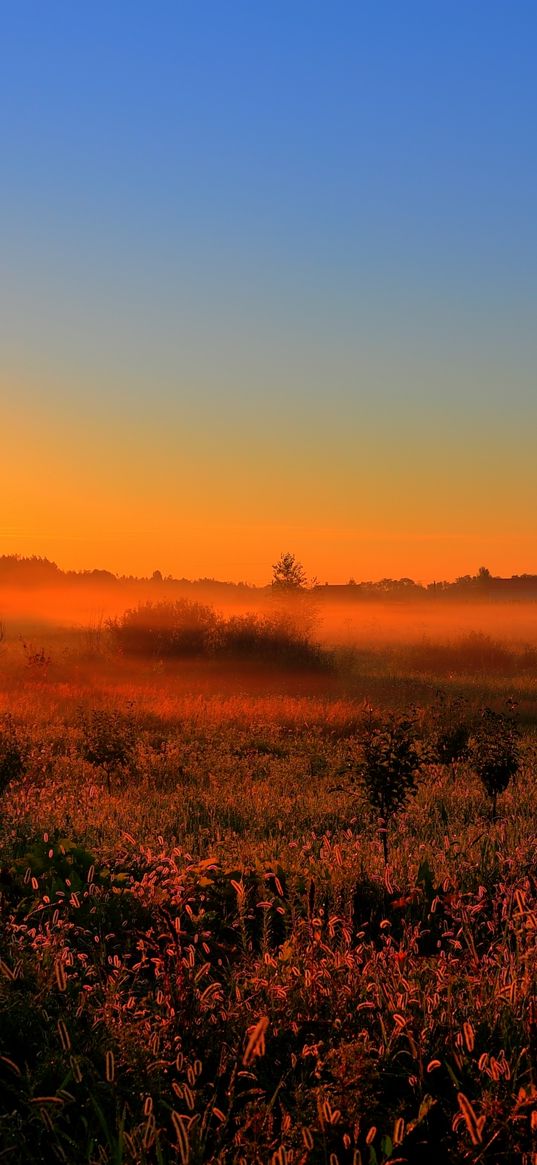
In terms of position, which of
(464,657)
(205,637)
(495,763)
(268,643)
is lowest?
(464,657)

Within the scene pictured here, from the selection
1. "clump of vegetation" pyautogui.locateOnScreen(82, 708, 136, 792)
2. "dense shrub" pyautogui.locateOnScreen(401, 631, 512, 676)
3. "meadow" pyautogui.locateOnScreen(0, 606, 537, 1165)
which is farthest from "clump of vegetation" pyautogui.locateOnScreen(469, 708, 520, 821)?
"dense shrub" pyautogui.locateOnScreen(401, 631, 512, 676)

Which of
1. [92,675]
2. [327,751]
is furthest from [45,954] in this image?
[92,675]

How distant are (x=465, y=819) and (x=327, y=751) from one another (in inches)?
219

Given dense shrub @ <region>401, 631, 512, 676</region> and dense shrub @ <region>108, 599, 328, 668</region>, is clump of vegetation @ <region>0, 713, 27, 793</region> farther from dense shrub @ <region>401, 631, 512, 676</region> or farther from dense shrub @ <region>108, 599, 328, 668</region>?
dense shrub @ <region>401, 631, 512, 676</region>

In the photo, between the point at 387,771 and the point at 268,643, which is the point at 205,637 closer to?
the point at 268,643

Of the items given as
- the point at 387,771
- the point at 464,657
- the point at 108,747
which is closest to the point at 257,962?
the point at 387,771

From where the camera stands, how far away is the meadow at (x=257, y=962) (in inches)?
126

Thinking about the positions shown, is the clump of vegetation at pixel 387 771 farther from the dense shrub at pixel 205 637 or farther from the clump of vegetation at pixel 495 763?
the dense shrub at pixel 205 637

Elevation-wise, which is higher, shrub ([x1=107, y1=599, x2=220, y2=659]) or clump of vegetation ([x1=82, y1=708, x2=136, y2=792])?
shrub ([x1=107, y1=599, x2=220, y2=659])

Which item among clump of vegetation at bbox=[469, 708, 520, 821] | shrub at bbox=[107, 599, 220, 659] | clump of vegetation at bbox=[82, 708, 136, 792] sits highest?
shrub at bbox=[107, 599, 220, 659]

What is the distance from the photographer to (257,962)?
4.62 m

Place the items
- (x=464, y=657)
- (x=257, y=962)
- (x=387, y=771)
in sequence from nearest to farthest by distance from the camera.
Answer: (x=257, y=962) → (x=387, y=771) → (x=464, y=657)

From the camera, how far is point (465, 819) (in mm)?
10805

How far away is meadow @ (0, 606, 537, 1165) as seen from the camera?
320 centimetres
